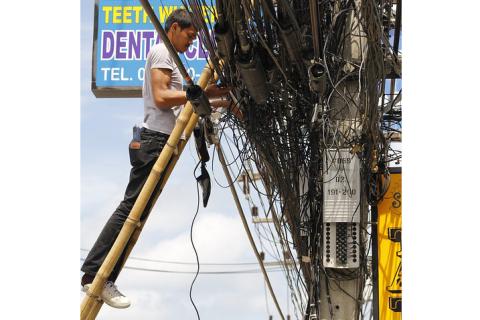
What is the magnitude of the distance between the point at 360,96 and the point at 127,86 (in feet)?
16.5

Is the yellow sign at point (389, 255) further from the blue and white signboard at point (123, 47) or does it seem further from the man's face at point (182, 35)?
the blue and white signboard at point (123, 47)

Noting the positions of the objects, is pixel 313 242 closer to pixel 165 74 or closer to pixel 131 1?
pixel 165 74

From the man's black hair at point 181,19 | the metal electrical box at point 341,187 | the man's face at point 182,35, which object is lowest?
the metal electrical box at point 341,187

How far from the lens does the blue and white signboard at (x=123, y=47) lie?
974 cm

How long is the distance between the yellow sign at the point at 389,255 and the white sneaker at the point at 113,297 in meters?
1.87

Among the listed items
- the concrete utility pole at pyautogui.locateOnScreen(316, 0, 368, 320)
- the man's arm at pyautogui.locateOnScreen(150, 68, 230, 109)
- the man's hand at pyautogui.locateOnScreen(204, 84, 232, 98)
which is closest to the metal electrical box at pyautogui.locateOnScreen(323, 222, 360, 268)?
the concrete utility pole at pyautogui.locateOnScreen(316, 0, 368, 320)

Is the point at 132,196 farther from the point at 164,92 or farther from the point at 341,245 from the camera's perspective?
the point at 341,245

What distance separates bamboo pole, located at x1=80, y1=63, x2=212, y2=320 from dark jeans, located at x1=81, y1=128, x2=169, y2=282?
11cm

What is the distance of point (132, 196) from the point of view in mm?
→ 5758

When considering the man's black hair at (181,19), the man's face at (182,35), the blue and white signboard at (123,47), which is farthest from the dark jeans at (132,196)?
the blue and white signboard at (123,47)

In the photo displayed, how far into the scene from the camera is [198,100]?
5062 millimetres

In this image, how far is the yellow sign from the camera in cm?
570

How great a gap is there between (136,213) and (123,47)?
4.78 m

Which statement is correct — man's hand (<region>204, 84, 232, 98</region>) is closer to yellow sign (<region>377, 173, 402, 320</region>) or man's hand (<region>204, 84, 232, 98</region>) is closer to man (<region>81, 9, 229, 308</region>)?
man (<region>81, 9, 229, 308</region>)
